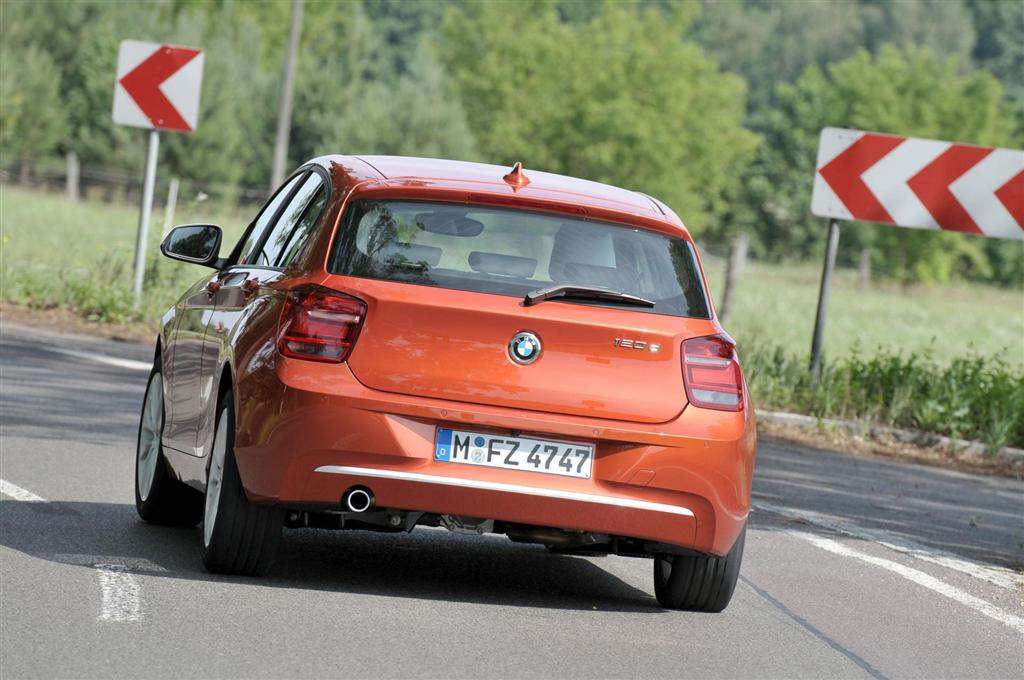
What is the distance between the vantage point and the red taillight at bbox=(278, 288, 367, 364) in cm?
655

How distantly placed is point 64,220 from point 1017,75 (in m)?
136

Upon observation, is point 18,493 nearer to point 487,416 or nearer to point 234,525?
point 234,525

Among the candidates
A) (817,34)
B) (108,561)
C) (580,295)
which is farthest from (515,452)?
(817,34)

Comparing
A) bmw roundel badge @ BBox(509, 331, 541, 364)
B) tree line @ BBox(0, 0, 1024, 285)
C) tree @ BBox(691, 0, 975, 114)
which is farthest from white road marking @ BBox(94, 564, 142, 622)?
tree @ BBox(691, 0, 975, 114)

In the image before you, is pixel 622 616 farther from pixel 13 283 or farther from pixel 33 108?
pixel 33 108

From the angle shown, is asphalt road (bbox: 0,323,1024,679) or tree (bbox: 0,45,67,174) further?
tree (bbox: 0,45,67,174)

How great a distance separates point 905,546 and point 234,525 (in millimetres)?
4223

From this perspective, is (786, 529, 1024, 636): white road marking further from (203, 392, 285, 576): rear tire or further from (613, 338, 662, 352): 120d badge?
(203, 392, 285, 576): rear tire

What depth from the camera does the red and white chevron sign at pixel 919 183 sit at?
1609 centimetres

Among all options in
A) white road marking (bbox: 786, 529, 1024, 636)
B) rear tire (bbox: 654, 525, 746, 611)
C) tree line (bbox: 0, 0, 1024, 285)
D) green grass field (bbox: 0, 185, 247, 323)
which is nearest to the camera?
rear tire (bbox: 654, 525, 746, 611)

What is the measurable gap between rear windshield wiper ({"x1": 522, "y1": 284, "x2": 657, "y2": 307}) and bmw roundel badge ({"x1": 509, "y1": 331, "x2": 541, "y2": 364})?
12 cm

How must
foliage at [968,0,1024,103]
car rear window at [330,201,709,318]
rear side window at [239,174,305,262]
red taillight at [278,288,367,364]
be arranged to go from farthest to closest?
foliage at [968,0,1024,103], rear side window at [239,174,305,262], car rear window at [330,201,709,318], red taillight at [278,288,367,364]

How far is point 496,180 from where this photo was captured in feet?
23.6

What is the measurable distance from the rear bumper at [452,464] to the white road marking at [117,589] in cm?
57
